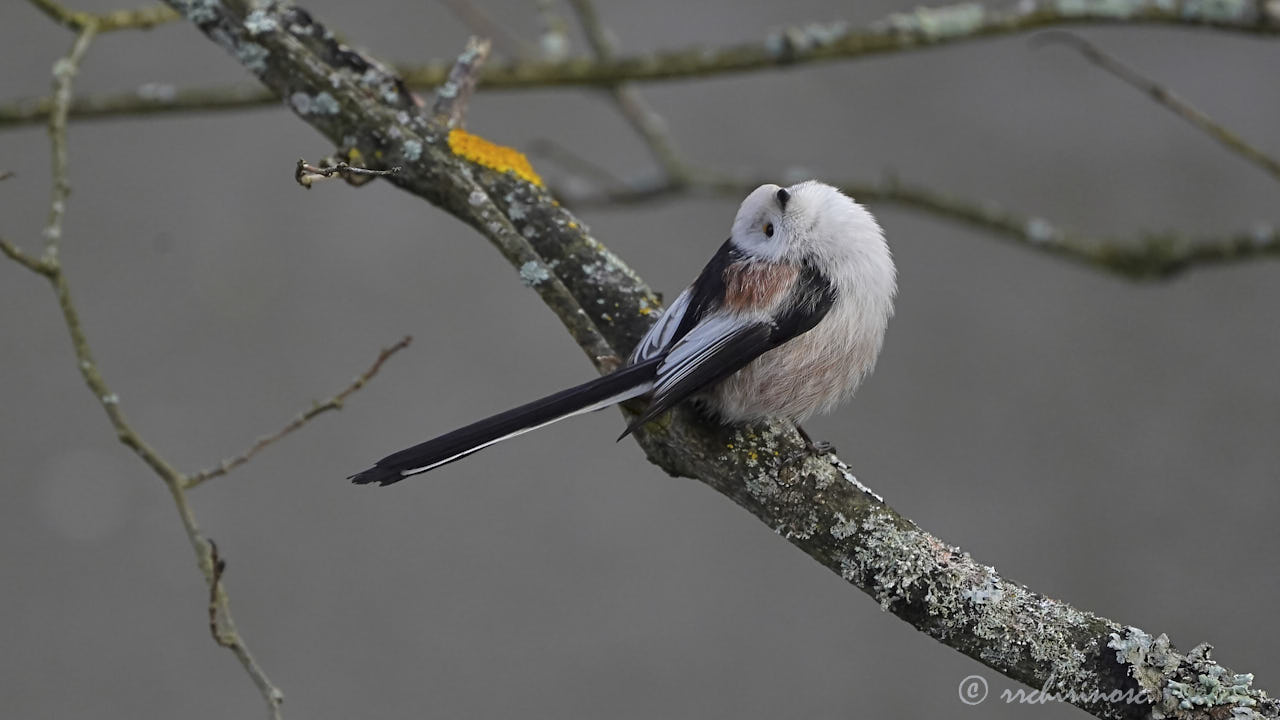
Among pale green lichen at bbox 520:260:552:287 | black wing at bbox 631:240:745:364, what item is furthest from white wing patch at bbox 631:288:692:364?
pale green lichen at bbox 520:260:552:287

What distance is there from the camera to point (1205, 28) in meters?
1.71

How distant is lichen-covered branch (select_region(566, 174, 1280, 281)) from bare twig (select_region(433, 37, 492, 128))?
0.77 metres

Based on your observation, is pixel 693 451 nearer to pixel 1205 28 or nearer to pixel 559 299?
pixel 559 299

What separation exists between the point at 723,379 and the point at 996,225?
3.68ft

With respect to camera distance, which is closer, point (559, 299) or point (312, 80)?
point (559, 299)

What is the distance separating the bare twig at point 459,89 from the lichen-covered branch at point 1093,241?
2.53 feet

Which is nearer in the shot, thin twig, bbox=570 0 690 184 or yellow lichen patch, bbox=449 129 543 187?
yellow lichen patch, bbox=449 129 543 187

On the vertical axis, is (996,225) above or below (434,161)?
above

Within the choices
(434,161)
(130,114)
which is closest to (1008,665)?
(434,161)

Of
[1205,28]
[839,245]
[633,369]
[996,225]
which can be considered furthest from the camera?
[996,225]

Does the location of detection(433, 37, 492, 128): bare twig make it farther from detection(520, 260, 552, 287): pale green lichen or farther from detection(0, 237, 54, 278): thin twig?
detection(0, 237, 54, 278): thin twig

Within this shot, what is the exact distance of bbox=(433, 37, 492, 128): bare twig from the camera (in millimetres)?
1364

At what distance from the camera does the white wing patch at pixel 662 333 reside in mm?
1117

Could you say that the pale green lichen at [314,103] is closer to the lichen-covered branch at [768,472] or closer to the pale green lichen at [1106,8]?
the lichen-covered branch at [768,472]
